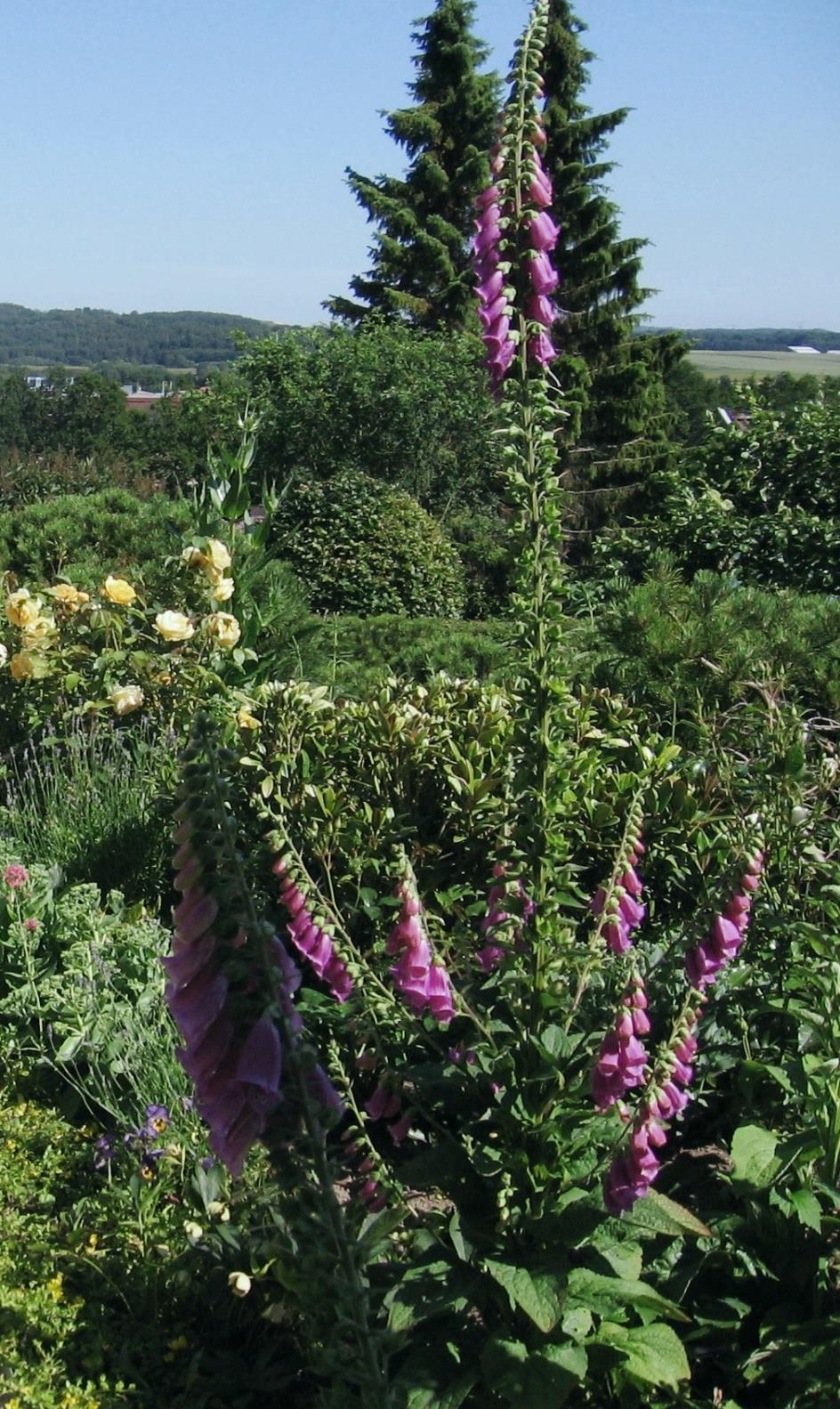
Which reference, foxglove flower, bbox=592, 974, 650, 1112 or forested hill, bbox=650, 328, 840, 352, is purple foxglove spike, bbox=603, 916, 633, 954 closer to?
foxglove flower, bbox=592, 974, 650, 1112

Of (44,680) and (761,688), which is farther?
(44,680)

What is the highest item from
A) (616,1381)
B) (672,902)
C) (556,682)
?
(556,682)

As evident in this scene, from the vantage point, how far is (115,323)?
93.0 meters

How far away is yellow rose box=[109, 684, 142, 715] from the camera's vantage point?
486 centimetres

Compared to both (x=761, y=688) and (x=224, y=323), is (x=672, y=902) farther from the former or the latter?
(x=224, y=323)

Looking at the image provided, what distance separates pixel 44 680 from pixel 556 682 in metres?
3.63

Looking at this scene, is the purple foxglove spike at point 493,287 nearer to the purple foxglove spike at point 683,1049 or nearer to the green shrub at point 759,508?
the purple foxglove spike at point 683,1049

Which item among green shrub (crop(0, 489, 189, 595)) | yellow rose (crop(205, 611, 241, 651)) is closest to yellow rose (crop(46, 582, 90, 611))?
yellow rose (crop(205, 611, 241, 651))

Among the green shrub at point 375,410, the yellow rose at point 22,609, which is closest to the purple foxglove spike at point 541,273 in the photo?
the yellow rose at point 22,609

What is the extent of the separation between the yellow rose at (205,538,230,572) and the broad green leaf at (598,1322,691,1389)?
3584mm

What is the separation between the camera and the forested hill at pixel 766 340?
6038 centimetres

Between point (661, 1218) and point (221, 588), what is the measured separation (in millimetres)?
3473

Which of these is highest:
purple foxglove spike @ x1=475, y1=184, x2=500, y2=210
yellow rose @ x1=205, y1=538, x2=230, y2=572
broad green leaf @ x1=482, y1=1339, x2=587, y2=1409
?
purple foxglove spike @ x1=475, y1=184, x2=500, y2=210

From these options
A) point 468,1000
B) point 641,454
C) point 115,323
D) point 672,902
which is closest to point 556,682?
point 468,1000
